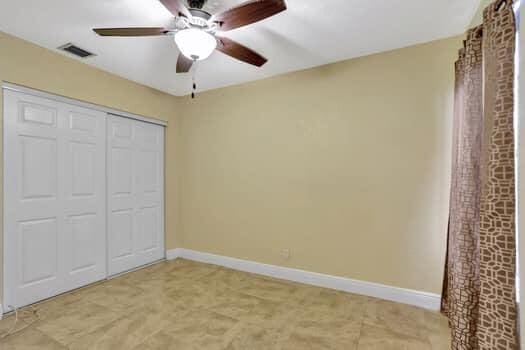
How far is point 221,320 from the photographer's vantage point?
2.19 meters

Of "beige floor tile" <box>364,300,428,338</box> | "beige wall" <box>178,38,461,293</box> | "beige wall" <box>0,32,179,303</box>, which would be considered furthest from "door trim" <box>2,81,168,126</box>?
"beige floor tile" <box>364,300,428,338</box>

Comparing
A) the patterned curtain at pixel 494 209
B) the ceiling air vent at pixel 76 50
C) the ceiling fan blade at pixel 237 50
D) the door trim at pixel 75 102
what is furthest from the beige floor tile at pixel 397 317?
the ceiling air vent at pixel 76 50

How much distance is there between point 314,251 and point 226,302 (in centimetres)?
110

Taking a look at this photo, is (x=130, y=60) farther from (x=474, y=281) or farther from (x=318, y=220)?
(x=474, y=281)

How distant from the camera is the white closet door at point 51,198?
231cm

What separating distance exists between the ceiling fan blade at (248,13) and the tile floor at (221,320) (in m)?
2.27

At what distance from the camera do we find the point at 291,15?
1976mm

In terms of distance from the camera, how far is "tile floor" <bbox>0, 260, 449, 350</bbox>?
74.7 inches

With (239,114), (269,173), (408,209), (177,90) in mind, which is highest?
(177,90)

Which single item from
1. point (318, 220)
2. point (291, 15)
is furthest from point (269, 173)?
point (291, 15)

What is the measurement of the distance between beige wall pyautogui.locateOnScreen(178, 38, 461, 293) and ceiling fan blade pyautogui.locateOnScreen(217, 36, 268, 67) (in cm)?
100

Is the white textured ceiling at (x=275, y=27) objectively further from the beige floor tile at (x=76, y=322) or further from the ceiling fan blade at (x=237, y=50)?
the beige floor tile at (x=76, y=322)

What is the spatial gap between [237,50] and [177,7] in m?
0.58

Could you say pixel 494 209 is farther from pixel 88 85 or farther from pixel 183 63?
pixel 88 85
